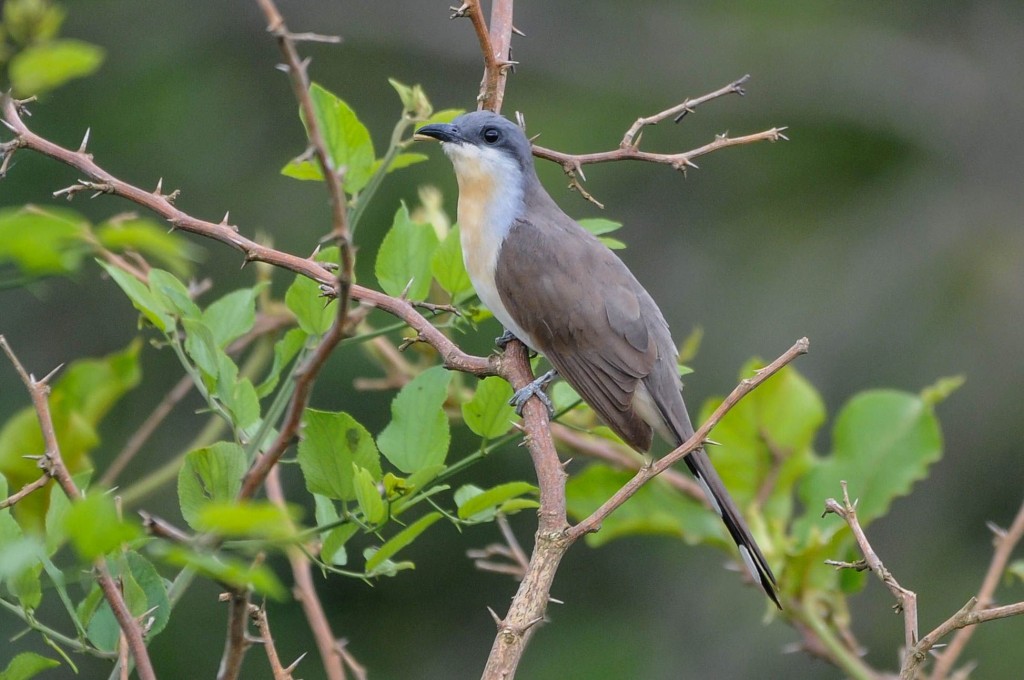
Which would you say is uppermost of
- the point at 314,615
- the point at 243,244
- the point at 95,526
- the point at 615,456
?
the point at 95,526

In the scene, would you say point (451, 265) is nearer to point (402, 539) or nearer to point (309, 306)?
point (309, 306)

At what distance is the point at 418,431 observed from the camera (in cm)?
235

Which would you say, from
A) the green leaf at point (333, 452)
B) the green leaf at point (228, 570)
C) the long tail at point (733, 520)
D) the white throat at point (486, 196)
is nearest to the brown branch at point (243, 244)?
the green leaf at point (333, 452)

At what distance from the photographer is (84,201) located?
8.90 meters

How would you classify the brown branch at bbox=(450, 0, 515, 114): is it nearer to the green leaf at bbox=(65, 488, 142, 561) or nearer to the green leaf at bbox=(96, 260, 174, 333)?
the green leaf at bbox=(96, 260, 174, 333)

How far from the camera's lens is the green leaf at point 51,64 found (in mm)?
1394

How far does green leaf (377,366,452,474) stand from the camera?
2322mm

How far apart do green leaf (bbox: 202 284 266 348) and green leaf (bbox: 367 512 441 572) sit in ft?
1.94

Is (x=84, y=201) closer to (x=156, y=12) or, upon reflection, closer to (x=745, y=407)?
(x=156, y=12)

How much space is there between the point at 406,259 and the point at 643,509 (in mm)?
1057

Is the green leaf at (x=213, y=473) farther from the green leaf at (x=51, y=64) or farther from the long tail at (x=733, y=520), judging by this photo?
the long tail at (x=733, y=520)

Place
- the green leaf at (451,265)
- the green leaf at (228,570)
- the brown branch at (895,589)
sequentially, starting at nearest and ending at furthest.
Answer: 1. the green leaf at (228,570)
2. the brown branch at (895,589)
3. the green leaf at (451,265)

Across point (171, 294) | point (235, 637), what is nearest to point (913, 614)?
point (235, 637)

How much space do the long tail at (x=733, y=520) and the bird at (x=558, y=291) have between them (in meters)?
0.07
